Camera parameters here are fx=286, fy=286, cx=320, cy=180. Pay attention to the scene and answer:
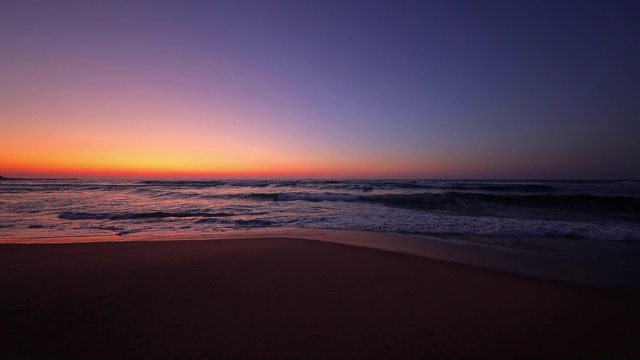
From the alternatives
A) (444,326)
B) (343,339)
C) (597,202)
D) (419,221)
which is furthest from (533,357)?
(597,202)

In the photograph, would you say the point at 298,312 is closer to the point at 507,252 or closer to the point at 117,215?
the point at 507,252

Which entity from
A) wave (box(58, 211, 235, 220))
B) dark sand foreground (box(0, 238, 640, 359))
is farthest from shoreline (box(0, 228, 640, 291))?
wave (box(58, 211, 235, 220))

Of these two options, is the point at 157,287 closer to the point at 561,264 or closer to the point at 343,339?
the point at 343,339

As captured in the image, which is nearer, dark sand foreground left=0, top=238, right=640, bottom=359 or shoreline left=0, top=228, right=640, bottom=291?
dark sand foreground left=0, top=238, right=640, bottom=359

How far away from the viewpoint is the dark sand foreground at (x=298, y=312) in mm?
2732

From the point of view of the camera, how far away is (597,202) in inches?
788

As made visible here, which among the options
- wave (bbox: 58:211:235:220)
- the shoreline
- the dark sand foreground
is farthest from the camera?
wave (bbox: 58:211:235:220)

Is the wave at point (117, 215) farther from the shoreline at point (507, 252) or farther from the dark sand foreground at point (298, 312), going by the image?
the dark sand foreground at point (298, 312)

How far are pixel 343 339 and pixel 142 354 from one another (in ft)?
6.14

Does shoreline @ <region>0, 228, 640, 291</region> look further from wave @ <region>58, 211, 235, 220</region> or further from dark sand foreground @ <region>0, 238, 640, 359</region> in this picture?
wave @ <region>58, 211, 235, 220</region>

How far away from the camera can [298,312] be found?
11.1ft

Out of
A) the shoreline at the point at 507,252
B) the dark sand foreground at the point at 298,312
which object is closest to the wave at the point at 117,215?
the shoreline at the point at 507,252

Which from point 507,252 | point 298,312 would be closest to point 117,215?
point 298,312

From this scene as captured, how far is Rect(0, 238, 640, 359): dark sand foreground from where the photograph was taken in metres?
2.73
